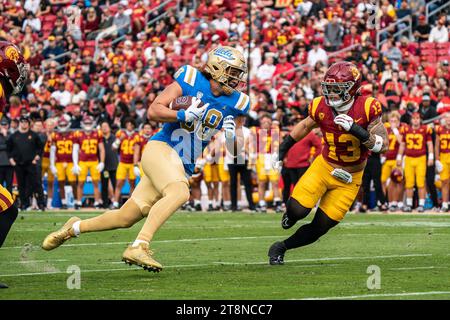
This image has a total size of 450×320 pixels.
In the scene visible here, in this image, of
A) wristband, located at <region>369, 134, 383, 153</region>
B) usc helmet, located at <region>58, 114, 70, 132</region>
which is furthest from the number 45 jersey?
usc helmet, located at <region>58, 114, 70, 132</region>

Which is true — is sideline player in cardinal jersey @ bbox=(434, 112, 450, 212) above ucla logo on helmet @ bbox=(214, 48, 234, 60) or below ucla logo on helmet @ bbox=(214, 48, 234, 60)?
below

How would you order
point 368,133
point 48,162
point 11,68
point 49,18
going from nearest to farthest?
point 11,68 → point 368,133 → point 48,162 → point 49,18

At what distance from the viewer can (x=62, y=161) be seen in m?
20.1

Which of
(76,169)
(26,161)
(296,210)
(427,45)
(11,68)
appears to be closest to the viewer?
(11,68)

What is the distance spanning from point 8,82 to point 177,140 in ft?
4.94

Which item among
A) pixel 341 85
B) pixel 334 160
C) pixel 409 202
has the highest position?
pixel 341 85

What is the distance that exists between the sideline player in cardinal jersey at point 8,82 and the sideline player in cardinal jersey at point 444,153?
1131 cm

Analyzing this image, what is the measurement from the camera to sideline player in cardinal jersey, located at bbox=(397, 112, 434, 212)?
17.9 metres

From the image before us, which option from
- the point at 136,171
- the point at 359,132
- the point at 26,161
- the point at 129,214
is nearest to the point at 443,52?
the point at 136,171

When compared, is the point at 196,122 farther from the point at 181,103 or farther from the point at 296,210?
the point at 296,210

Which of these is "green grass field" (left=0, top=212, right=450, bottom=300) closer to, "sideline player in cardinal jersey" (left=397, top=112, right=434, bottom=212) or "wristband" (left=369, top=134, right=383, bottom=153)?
"wristband" (left=369, top=134, right=383, bottom=153)

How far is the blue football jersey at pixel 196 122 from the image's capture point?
28.2ft

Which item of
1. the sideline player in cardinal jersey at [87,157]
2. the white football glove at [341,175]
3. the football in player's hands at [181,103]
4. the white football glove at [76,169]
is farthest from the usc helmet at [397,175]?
the football in player's hands at [181,103]
